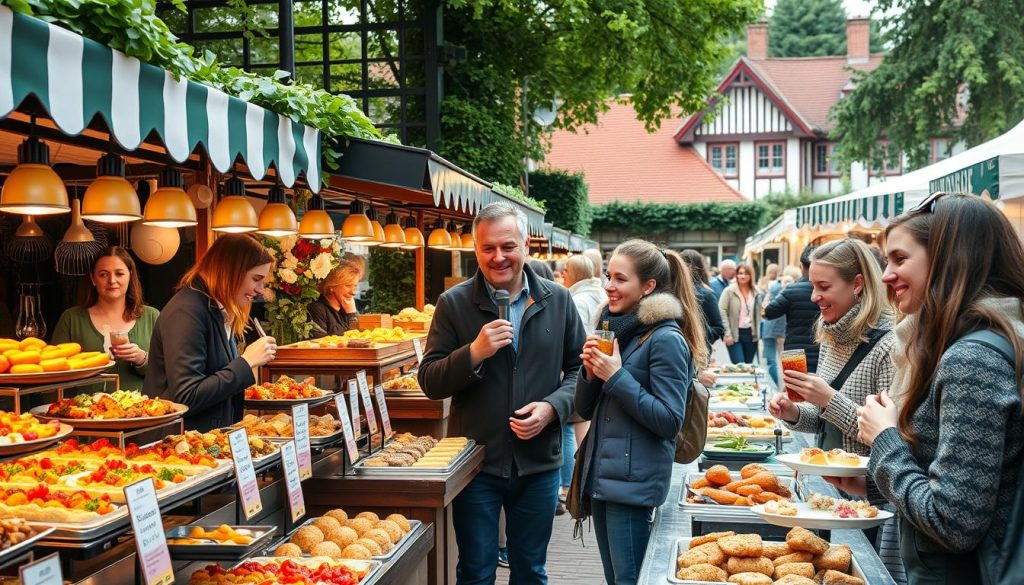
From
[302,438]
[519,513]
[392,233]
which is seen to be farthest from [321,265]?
[302,438]

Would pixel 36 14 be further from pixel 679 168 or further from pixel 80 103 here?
pixel 679 168

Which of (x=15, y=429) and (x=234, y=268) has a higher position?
(x=234, y=268)

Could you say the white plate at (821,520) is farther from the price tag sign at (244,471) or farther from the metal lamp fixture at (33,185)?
the metal lamp fixture at (33,185)

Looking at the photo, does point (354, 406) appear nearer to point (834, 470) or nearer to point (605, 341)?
point (605, 341)

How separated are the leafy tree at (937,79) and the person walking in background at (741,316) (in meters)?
12.1

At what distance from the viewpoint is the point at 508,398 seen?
4.25m

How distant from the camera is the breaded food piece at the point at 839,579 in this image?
9.77ft

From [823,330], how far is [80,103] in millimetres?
3052

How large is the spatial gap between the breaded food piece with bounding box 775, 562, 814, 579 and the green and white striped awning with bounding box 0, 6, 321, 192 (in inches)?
91.9

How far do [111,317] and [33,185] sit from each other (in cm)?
278

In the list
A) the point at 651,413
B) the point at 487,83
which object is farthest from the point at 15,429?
the point at 487,83

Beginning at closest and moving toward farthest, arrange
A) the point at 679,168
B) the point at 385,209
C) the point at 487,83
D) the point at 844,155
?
the point at 385,209 → the point at 487,83 → the point at 844,155 → the point at 679,168

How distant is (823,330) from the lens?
4.19 meters

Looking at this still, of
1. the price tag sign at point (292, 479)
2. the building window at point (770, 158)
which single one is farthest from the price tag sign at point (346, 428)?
the building window at point (770, 158)
